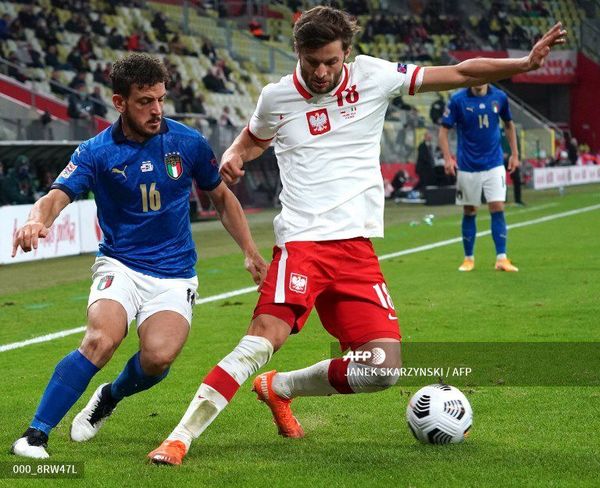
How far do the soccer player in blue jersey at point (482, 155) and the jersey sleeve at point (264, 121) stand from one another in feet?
25.7

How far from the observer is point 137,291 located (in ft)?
18.5

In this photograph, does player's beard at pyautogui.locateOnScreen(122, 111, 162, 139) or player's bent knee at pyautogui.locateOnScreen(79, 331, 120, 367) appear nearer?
player's bent knee at pyautogui.locateOnScreen(79, 331, 120, 367)

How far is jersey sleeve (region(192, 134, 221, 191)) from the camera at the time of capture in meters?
5.82

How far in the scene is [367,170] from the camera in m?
5.52

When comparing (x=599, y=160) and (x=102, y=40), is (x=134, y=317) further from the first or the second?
(x=599, y=160)

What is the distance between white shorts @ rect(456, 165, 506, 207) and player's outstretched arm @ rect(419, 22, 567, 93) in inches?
311

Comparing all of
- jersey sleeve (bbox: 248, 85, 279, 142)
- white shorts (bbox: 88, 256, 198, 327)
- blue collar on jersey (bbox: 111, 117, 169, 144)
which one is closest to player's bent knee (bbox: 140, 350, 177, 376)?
white shorts (bbox: 88, 256, 198, 327)

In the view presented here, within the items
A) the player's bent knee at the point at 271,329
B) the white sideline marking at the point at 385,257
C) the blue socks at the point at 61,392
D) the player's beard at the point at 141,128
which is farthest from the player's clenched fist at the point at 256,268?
the white sideline marking at the point at 385,257

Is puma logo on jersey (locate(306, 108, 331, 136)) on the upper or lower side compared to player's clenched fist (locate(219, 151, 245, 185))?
upper

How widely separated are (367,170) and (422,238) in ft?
44.7

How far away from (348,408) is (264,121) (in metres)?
1.71

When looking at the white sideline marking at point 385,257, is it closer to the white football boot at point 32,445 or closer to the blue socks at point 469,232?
the blue socks at point 469,232

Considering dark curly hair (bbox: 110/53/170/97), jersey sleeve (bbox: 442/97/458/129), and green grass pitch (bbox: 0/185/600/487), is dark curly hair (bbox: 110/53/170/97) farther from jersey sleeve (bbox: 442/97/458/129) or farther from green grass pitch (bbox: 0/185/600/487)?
jersey sleeve (bbox: 442/97/458/129)

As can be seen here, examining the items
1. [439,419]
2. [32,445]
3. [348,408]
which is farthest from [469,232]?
[32,445]
